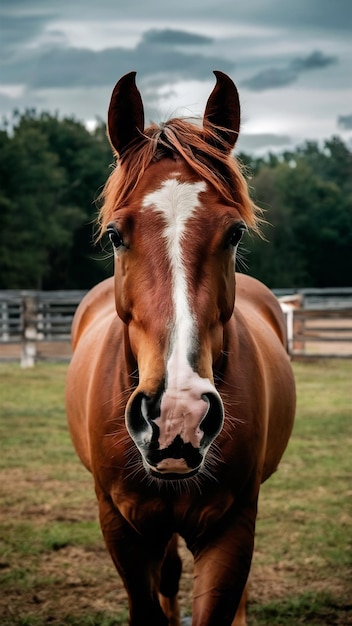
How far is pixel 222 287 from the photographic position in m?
2.25

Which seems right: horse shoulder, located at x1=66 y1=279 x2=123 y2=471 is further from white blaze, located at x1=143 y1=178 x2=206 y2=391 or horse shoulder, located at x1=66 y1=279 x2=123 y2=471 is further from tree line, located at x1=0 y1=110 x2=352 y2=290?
tree line, located at x1=0 y1=110 x2=352 y2=290

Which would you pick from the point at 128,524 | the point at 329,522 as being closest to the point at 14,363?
the point at 329,522

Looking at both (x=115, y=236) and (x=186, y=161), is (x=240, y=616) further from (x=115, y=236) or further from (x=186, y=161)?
(x=186, y=161)

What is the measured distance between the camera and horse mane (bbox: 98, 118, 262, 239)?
2361 mm

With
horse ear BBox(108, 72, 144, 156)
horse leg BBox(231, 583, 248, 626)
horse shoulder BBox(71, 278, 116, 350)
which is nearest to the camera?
horse ear BBox(108, 72, 144, 156)

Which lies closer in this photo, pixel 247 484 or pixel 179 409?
pixel 179 409

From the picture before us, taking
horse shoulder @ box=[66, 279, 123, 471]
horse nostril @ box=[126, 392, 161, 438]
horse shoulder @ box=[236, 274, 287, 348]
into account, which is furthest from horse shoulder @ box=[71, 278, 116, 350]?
horse nostril @ box=[126, 392, 161, 438]

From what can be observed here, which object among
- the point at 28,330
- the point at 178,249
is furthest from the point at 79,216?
the point at 178,249

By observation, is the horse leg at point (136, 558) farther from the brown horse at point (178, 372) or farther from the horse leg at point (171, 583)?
the horse leg at point (171, 583)

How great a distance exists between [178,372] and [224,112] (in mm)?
1097

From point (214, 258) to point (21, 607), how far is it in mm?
2699

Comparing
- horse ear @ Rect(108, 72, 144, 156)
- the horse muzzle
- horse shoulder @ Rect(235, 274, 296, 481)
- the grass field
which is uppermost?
horse ear @ Rect(108, 72, 144, 156)

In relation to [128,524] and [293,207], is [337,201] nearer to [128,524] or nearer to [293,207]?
[293,207]

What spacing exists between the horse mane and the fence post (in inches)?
494
